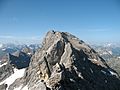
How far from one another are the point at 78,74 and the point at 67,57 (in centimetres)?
1239

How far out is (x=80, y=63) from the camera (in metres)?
90.8

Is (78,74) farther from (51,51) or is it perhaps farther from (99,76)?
(51,51)

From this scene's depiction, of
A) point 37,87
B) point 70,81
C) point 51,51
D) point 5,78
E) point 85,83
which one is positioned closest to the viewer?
point 37,87

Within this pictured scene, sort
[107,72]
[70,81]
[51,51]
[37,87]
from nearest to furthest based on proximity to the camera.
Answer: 1. [37,87]
2. [70,81]
3. [107,72]
4. [51,51]

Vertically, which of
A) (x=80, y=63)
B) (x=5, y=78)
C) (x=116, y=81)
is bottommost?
(x=5, y=78)

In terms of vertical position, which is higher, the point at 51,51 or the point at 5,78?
the point at 51,51

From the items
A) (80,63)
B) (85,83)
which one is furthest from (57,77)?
(80,63)

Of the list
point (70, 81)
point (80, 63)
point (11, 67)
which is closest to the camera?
point (70, 81)

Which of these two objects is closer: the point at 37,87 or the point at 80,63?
the point at 37,87

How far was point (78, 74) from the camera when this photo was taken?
81.2 m

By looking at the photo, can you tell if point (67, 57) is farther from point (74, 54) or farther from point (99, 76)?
point (99, 76)

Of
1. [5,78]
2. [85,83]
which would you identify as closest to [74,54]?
[85,83]

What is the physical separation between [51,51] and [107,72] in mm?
24023

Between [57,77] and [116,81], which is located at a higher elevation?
[57,77]
